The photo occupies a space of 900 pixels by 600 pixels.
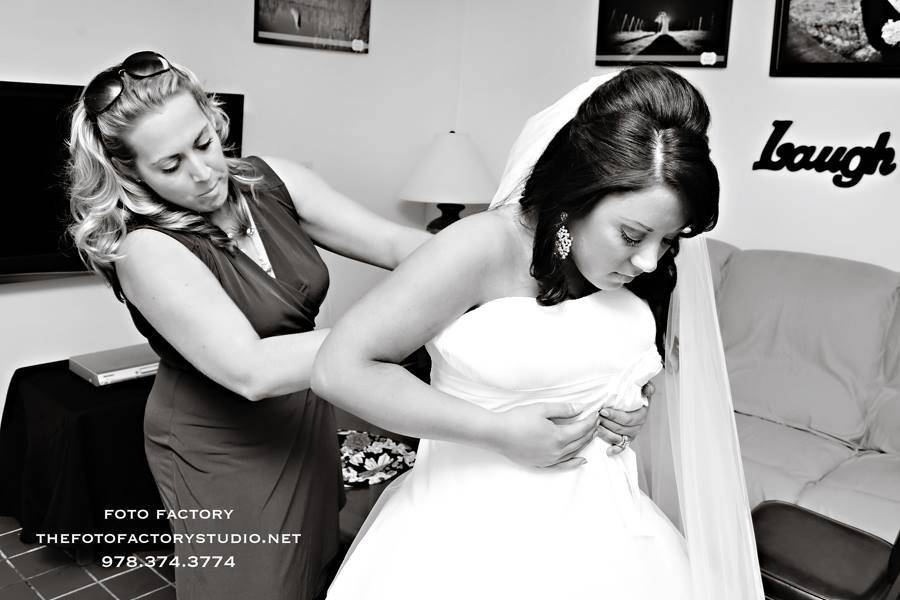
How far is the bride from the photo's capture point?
1114 millimetres

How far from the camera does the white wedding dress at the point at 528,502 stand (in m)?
1.20

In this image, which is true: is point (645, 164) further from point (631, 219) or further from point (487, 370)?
point (487, 370)

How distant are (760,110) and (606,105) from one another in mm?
2663

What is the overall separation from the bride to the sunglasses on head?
0.57 m

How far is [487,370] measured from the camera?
121 centimetres

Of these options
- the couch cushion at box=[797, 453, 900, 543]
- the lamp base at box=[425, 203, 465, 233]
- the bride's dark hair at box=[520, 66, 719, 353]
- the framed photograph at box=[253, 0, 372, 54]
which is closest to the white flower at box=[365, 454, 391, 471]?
the couch cushion at box=[797, 453, 900, 543]

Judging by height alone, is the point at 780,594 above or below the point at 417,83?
below

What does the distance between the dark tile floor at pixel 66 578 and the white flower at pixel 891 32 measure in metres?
3.35

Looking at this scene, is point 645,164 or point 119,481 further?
point 119,481

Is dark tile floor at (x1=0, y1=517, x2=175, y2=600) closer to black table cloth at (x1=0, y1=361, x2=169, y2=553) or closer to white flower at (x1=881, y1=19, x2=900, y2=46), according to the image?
black table cloth at (x1=0, y1=361, x2=169, y2=553)

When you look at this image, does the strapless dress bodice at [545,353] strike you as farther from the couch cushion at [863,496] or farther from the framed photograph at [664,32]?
the framed photograph at [664,32]

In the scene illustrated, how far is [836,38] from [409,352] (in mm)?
2911

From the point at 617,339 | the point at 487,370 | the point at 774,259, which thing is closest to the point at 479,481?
the point at 487,370

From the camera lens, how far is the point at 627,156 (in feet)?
3.59
